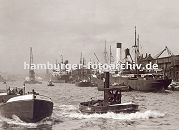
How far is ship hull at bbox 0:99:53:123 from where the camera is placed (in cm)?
3141

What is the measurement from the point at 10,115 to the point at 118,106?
11.2 meters

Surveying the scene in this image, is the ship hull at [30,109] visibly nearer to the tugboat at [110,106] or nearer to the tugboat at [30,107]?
the tugboat at [30,107]

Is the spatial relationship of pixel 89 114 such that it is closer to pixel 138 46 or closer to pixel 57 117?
pixel 57 117

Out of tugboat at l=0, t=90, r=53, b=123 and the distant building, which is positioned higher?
the distant building

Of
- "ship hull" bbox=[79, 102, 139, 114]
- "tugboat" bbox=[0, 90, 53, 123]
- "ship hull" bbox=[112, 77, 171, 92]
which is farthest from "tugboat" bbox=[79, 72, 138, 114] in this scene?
"ship hull" bbox=[112, 77, 171, 92]

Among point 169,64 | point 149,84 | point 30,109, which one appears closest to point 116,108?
point 30,109

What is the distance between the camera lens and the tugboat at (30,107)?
103 ft

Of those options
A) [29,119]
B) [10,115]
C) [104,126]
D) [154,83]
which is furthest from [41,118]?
[154,83]

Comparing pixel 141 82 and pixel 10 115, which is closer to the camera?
pixel 10 115

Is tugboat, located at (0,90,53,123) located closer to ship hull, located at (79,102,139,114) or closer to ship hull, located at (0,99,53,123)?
ship hull, located at (0,99,53,123)

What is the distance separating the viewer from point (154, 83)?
300 ft

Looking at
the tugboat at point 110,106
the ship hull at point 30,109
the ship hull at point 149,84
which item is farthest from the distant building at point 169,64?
the ship hull at point 30,109

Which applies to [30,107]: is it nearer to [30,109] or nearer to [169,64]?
[30,109]

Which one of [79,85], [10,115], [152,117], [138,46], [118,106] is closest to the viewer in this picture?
[10,115]
